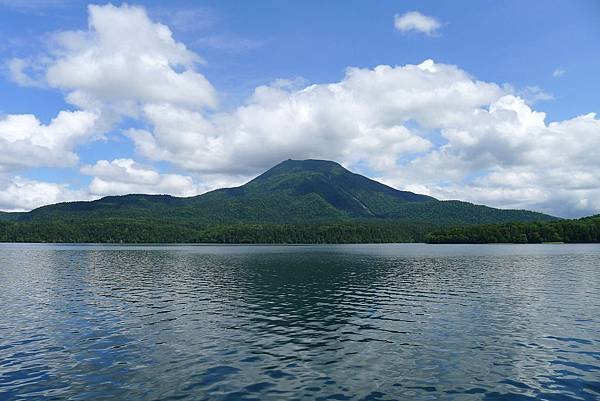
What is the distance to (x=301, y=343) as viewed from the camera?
40.8m

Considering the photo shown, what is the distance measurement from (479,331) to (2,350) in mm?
45069

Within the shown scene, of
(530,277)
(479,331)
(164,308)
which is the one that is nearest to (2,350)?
(164,308)

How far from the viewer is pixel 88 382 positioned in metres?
30.2

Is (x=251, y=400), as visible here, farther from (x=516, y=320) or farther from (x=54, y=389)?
(x=516, y=320)

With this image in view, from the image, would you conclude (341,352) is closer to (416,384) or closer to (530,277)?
(416,384)

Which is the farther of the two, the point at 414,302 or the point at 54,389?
the point at 414,302

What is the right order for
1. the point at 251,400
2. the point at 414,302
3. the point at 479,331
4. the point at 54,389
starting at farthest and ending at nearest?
the point at 414,302 → the point at 479,331 → the point at 54,389 → the point at 251,400

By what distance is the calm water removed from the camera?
29.1m

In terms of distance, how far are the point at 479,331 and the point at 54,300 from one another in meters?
59.3

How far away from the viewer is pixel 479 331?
44906mm

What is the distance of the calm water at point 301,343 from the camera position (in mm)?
29094

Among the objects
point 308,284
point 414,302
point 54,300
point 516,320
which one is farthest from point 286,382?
point 308,284

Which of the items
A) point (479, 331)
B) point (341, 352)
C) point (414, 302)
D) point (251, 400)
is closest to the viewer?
point (251, 400)

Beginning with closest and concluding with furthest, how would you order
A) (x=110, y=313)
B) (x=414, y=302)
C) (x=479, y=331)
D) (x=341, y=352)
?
(x=341, y=352) → (x=479, y=331) → (x=110, y=313) → (x=414, y=302)
